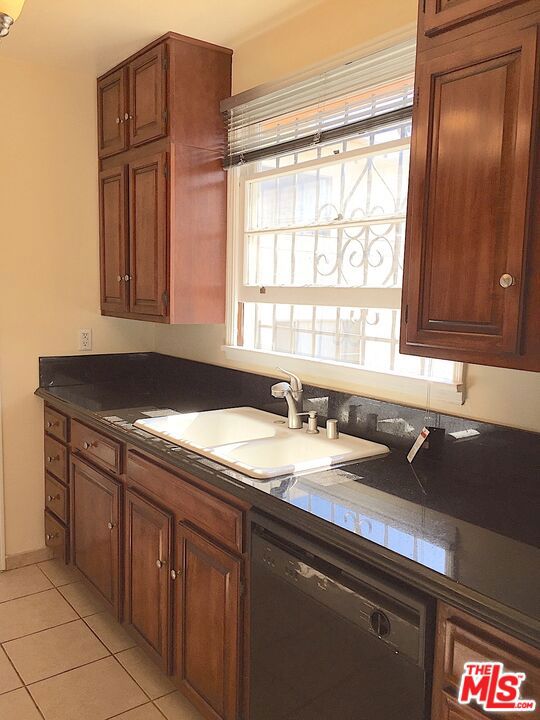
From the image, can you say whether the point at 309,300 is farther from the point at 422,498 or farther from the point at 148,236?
the point at 422,498

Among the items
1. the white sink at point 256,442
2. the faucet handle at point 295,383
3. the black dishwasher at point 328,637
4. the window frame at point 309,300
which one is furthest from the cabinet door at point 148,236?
the black dishwasher at point 328,637

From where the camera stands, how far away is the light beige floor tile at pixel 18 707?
2.11 metres

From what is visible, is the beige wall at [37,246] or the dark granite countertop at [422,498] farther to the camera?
the beige wall at [37,246]

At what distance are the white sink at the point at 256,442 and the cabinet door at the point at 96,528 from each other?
38cm

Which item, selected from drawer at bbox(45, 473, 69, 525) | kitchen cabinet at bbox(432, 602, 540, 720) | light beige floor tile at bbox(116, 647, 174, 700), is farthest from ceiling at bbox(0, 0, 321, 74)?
light beige floor tile at bbox(116, 647, 174, 700)

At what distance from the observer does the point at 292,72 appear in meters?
2.41

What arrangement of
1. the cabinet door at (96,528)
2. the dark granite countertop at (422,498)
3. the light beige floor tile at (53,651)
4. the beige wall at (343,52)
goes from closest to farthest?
the dark granite countertop at (422,498)
the beige wall at (343,52)
the light beige floor tile at (53,651)
the cabinet door at (96,528)

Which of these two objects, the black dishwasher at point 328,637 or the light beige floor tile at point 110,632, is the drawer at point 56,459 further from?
the black dishwasher at point 328,637

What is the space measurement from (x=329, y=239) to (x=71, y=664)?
1.90m

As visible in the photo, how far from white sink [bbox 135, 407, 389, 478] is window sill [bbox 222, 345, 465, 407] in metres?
0.19

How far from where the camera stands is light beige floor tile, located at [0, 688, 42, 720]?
2.11 m

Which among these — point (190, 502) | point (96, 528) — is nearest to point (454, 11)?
point (190, 502)

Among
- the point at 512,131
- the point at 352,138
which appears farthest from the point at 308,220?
the point at 512,131

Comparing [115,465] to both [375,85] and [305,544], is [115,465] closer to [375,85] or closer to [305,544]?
[305,544]
